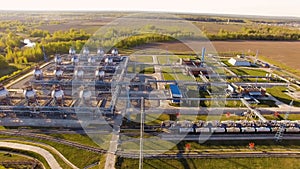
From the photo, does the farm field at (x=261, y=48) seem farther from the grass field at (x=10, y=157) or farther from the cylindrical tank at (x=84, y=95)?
the grass field at (x=10, y=157)

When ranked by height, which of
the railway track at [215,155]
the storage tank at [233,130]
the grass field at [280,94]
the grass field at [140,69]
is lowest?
the railway track at [215,155]

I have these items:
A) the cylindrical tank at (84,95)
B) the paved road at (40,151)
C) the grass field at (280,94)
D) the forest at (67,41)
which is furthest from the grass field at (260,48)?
the paved road at (40,151)

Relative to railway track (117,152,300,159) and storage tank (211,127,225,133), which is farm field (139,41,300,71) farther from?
Answer: storage tank (211,127,225,133)

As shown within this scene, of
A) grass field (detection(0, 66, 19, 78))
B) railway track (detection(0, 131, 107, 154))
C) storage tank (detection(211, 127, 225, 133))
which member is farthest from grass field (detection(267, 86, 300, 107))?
grass field (detection(0, 66, 19, 78))

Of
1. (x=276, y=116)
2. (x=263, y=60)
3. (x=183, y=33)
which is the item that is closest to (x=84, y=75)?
(x=276, y=116)

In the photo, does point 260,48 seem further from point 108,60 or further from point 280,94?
point 108,60

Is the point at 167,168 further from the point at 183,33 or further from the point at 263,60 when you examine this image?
the point at 183,33

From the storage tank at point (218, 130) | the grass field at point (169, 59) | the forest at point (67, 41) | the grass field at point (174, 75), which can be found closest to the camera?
the storage tank at point (218, 130)

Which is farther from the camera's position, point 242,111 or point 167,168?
point 242,111

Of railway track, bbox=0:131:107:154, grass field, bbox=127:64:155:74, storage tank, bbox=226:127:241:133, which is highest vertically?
grass field, bbox=127:64:155:74
